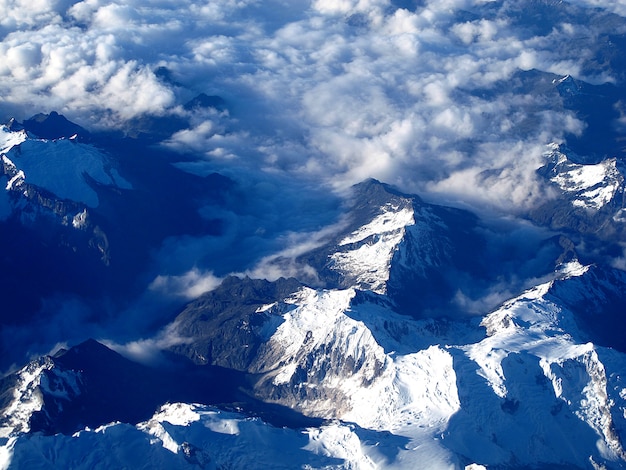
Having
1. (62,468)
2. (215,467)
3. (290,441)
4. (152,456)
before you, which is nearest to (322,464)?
(290,441)

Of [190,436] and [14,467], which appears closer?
[14,467]

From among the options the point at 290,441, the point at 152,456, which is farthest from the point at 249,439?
the point at 152,456

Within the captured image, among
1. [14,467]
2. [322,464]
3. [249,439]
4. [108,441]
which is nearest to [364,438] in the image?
[322,464]

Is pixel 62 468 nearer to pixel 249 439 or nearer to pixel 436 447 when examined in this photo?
pixel 249 439

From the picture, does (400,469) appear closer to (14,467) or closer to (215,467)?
(215,467)

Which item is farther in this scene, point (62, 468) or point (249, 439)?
point (249, 439)

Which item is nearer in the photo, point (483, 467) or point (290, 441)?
point (483, 467)

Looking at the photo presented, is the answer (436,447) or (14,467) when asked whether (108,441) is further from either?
(436,447)
